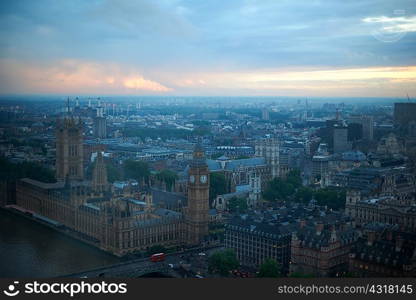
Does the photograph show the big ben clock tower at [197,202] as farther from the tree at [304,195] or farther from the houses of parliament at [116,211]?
the tree at [304,195]

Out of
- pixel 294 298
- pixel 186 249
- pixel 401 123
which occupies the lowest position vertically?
pixel 186 249

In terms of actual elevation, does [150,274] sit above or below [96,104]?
below

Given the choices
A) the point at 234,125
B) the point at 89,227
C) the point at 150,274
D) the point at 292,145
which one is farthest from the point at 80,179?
the point at 234,125

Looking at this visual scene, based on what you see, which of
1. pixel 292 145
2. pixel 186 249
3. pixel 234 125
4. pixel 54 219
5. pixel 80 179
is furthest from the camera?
pixel 234 125

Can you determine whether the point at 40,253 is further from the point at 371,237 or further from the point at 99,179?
the point at 371,237

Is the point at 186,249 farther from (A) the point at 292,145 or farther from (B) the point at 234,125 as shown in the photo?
(B) the point at 234,125

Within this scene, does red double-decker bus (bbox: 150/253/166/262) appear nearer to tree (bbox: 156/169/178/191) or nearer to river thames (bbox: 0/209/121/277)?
river thames (bbox: 0/209/121/277)
